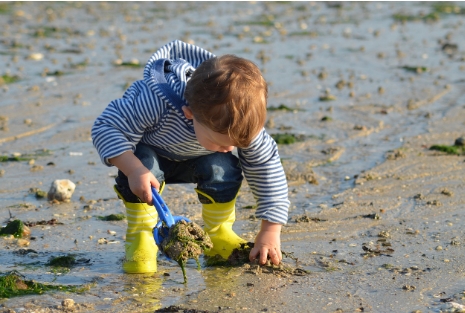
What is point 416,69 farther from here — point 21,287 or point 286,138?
point 21,287

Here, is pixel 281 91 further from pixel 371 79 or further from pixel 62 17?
pixel 62 17

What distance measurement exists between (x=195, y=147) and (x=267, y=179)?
43 centimetres

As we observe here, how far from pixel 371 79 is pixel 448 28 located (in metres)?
6.04

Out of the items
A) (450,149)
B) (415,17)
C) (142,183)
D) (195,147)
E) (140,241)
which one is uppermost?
(415,17)

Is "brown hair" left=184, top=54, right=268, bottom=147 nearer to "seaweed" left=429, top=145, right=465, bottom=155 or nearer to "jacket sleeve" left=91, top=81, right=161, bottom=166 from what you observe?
"jacket sleeve" left=91, top=81, right=161, bottom=166

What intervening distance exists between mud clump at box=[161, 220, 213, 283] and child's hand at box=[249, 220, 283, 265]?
41 centimetres

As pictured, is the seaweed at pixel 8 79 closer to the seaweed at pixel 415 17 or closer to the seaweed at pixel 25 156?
the seaweed at pixel 25 156

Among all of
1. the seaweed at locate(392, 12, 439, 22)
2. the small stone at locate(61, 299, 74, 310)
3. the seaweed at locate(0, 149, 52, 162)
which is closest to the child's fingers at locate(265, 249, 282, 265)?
the small stone at locate(61, 299, 74, 310)

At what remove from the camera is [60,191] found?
5.10 meters

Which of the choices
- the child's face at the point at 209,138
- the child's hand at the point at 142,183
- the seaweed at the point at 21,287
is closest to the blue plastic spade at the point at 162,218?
the child's hand at the point at 142,183

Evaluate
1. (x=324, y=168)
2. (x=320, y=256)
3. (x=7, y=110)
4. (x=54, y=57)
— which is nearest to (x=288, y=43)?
(x=54, y=57)

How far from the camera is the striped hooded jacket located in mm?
3904

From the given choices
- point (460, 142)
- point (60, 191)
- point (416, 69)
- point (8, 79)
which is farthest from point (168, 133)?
point (416, 69)

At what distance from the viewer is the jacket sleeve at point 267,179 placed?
404cm
